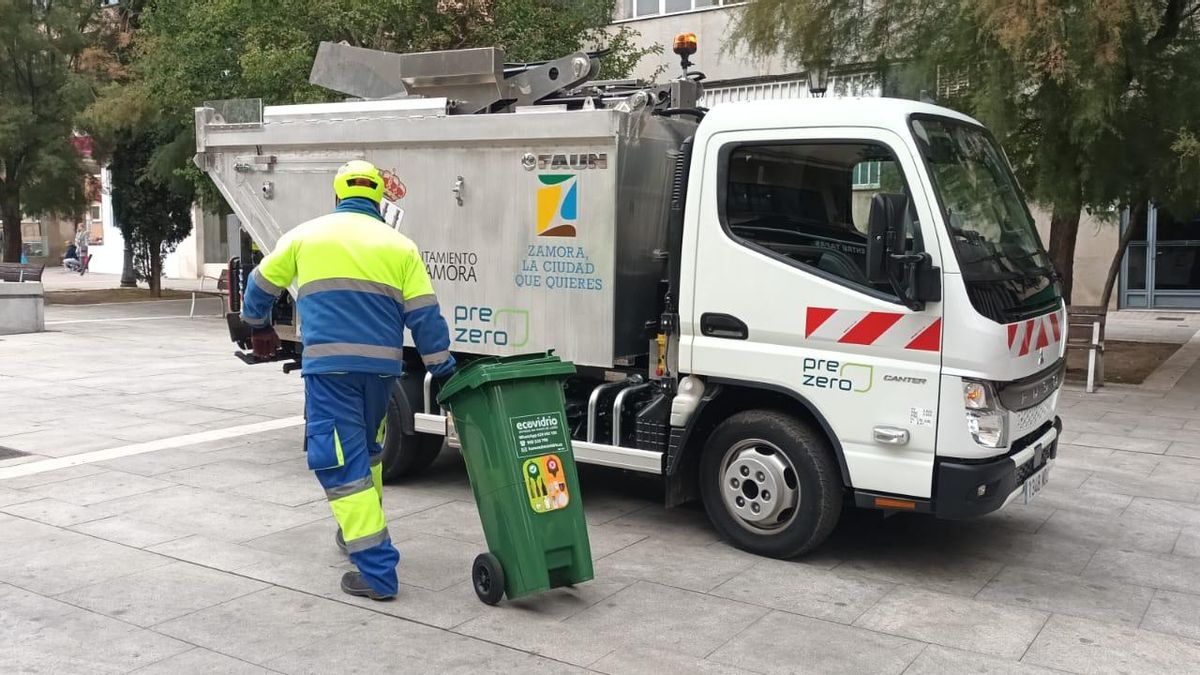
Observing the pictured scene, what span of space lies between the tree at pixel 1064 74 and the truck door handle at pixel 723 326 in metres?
5.95

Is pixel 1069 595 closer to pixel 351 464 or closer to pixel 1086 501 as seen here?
pixel 1086 501

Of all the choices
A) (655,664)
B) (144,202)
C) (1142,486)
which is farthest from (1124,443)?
(144,202)

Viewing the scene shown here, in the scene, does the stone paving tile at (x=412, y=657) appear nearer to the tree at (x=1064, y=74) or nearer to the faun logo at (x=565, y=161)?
the faun logo at (x=565, y=161)

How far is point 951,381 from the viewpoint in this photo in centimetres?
502

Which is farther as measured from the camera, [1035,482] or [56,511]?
[56,511]

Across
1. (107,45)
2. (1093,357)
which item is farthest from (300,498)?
(107,45)

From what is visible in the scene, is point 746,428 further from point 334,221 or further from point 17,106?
point 17,106

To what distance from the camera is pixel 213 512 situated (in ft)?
21.0

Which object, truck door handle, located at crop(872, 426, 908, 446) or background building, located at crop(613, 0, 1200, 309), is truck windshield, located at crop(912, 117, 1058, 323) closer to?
truck door handle, located at crop(872, 426, 908, 446)

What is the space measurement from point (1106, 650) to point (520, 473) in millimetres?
2572

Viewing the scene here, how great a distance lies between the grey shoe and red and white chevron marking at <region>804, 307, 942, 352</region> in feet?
7.83

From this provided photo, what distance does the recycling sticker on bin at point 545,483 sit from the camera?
4.79m

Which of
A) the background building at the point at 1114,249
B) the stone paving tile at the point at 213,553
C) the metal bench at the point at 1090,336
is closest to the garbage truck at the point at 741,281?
the stone paving tile at the point at 213,553

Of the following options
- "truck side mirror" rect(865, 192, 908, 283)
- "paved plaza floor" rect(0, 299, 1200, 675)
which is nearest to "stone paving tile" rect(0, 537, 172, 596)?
"paved plaza floor" rect(0, 299, 1200, 675)
